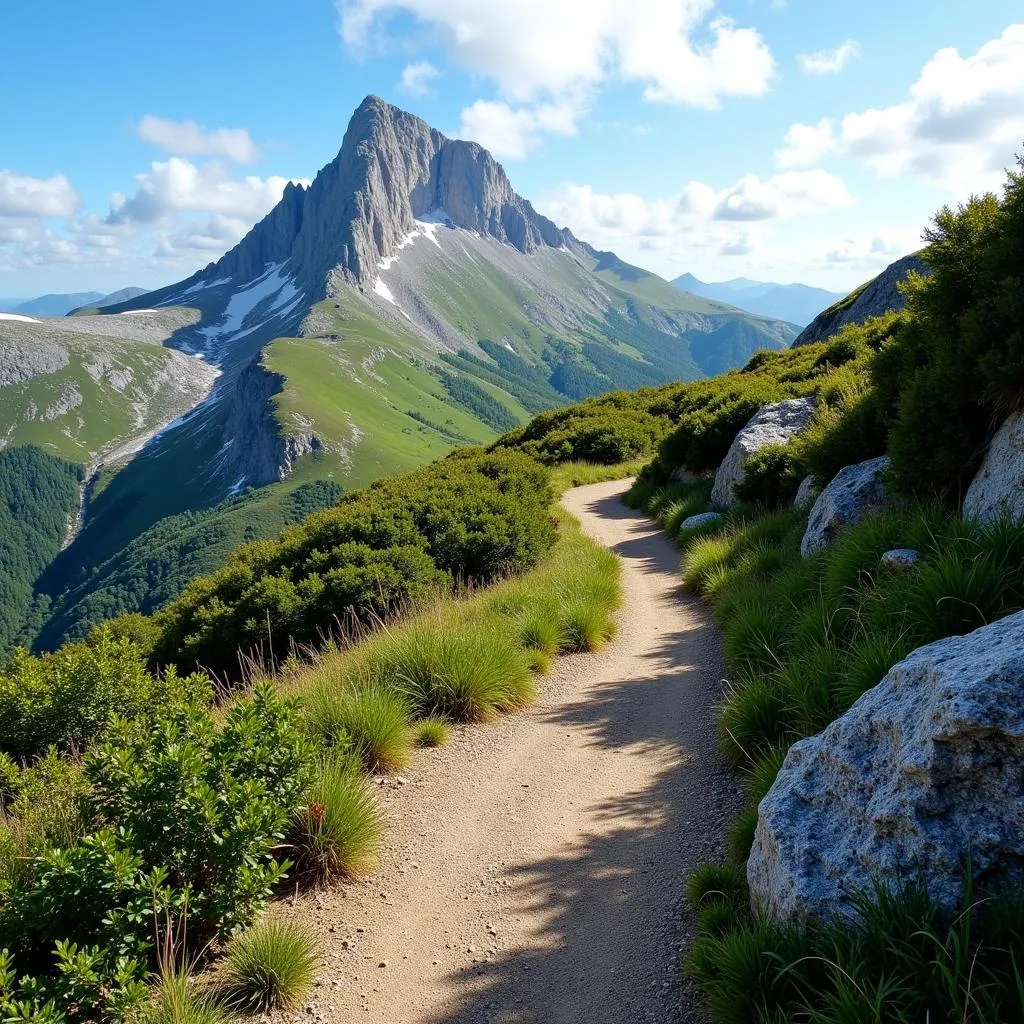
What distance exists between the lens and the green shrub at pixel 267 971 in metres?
4.02

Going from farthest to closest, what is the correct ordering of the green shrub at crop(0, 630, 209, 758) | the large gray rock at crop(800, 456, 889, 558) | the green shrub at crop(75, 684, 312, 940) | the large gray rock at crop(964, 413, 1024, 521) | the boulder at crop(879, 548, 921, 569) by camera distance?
the green shrub at crop(0, 630, 209, 758)
the large gray rock at crop(800, 456, 889, 558)
the boulder at crop(879, 548, 921, 569)
the large gray rock at crop(964, 413, 1024, 521)
the green shrub at crop(75, 684, 312, 940)

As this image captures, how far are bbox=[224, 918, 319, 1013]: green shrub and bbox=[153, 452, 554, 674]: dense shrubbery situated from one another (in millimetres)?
7760

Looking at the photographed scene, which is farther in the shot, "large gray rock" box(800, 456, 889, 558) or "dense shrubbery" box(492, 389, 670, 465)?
"dense shrubbery" box(492, 389, 670, 465)

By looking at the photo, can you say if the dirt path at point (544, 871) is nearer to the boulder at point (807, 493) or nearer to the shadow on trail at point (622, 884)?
the shadow on trail at point (622, 884)

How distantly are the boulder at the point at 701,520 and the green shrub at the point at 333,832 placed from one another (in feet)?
34.9

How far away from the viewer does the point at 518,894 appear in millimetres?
4930

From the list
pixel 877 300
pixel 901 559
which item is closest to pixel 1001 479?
pixel 901 559

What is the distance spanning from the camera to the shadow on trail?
3.94 metres

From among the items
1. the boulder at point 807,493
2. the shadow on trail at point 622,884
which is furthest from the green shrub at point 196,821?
the boulder at point 807,493

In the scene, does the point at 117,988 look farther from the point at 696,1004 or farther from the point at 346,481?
the point at 346,481

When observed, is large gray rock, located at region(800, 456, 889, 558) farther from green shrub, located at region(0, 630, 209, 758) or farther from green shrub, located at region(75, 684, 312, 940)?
green shrub, located at region(0, 630, 209, 758)

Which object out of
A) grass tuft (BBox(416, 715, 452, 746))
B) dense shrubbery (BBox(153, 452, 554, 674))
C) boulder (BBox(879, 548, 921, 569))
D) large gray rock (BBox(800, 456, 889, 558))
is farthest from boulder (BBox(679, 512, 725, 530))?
grass tuft (BBox(416, 715, 452, 746))

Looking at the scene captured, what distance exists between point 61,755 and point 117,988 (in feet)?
19.0

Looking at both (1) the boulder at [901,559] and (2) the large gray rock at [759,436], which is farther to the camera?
(2) the large gray rock at [759,436]
